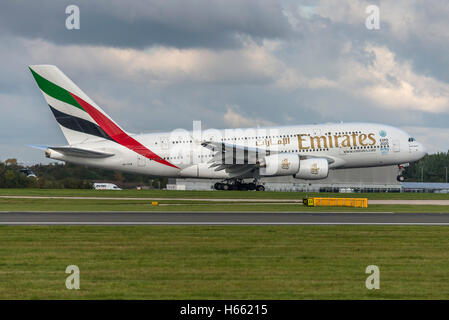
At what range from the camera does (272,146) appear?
59.5 meters

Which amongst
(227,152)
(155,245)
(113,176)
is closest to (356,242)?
(155,245)

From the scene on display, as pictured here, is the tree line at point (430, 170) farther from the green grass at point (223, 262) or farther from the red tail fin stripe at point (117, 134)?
the green grass at point (223, 262)

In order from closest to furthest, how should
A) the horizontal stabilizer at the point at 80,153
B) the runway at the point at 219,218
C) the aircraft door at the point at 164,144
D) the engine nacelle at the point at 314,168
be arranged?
the runway at the point at 219,218
the engine nacelle at the point at 314,168
the horizontal stabilizer at the point at 80,153
the aircraft door at the point at 164,144

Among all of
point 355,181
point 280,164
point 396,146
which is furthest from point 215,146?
point 355,181

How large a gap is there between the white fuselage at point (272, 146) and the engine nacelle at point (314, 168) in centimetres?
205

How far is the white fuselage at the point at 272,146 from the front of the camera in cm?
5906

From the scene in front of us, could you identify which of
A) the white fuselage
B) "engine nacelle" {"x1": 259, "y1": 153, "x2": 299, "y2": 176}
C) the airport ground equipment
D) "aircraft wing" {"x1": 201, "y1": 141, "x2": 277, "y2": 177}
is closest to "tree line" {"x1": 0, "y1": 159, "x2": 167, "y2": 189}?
the white fuselage

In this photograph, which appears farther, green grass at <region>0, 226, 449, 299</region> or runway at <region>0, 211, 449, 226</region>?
runway at <region>0, 211, 449, 226</region>

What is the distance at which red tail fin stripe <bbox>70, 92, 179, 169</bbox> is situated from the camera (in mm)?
58250

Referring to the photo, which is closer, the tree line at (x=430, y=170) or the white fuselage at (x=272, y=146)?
the white fuselage at (x=272, y=146)

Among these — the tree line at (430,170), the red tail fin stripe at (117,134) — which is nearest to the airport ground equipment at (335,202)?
the red tail fin stripe at (117,134)

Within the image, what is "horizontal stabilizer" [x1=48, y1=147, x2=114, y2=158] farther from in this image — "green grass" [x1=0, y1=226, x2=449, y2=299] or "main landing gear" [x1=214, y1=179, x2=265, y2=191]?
"green grass" [x1=0, y1=226, x2=449, y2=299]

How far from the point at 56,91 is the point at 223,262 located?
4310 centimetres
